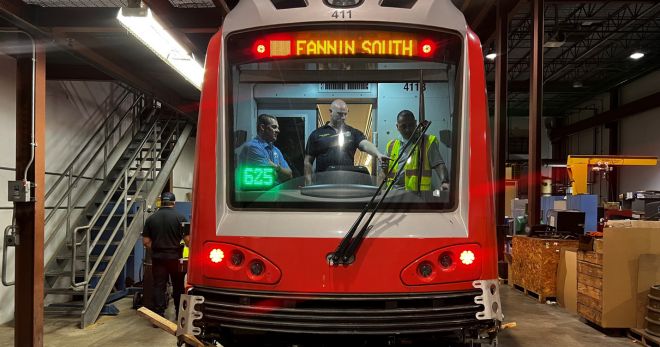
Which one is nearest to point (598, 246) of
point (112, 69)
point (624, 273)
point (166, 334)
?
point (624, 273)

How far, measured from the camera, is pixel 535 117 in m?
9.20

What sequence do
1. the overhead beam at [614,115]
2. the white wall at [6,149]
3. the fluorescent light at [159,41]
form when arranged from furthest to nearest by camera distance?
1. the overhead beam at [614,115]
2. the white wall at [6,149]
3. the fluorescent light at [159,41]

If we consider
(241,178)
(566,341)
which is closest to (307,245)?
(241,178)

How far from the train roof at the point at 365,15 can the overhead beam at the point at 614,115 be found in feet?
58.3

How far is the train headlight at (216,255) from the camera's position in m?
2.71

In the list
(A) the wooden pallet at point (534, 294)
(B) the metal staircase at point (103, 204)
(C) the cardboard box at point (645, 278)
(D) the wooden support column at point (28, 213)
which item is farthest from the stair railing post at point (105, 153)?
(C) the cardboard box at point (645, 278)

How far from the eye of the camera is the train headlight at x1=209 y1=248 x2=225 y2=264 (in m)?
2.71

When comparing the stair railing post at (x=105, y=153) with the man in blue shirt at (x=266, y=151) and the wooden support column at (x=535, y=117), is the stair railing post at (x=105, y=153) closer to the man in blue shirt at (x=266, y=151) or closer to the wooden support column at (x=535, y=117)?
the man in blue shirt at (x=266, y=151)

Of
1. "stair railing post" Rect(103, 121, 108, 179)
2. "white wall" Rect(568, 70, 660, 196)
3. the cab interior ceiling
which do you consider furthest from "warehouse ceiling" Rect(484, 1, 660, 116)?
the cab interior ceiling

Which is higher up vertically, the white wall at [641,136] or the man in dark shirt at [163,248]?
the white wall at [641,136]

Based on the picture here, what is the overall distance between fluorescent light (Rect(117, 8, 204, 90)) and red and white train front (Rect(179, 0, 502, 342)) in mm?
1137

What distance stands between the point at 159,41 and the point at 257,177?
3239 millimetres

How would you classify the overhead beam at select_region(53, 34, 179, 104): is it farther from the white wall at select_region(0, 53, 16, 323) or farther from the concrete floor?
the concrete floor

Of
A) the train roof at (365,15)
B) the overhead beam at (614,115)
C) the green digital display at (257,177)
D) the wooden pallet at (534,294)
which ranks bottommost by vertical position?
the wooden pallet at (534,294)
